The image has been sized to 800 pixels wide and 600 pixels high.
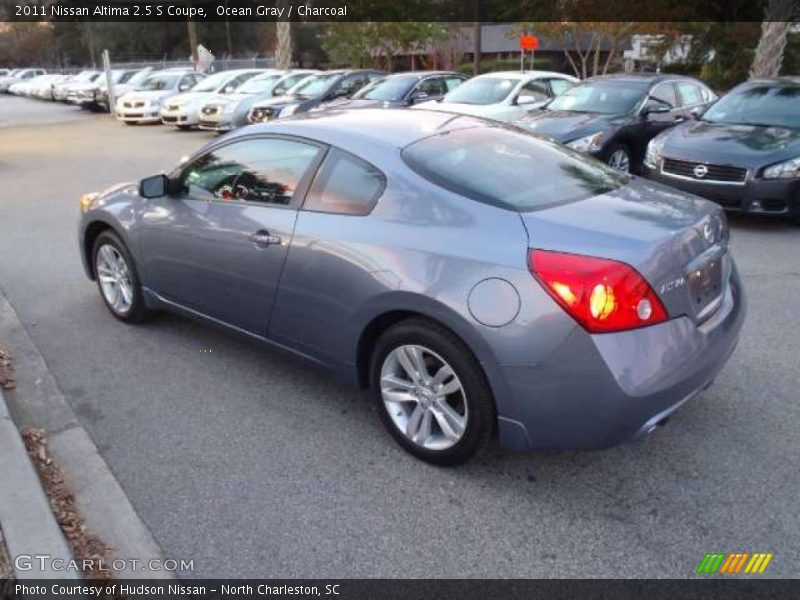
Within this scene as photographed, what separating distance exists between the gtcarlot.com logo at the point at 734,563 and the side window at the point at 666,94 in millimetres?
8452

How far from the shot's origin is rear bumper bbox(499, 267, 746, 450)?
106 inches

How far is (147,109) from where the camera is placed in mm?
21031

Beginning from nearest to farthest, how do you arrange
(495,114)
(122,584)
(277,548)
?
(122,584), (277,548), (495,114)

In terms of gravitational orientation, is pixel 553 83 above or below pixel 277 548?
above

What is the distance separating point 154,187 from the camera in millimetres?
4355

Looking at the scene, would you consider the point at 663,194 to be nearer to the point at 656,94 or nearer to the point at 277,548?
the point at 277,548

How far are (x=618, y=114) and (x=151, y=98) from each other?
1604cm

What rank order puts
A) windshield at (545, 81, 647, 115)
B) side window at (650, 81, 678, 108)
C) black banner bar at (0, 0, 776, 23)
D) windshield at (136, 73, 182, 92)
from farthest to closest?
black banner bar at (0, 0, 776, 23), windshield at (136, 73, 182, 92), side window at (650, 81, 678, 108), windshield at (545, 81, 647, 115)

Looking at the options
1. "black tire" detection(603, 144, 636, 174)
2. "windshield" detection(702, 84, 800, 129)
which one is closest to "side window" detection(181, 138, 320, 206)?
"black tire" detection(603, 144, 636, 174)

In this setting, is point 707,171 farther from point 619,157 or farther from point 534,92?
point 534,92

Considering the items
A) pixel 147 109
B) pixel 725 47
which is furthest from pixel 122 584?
pixel 725 47

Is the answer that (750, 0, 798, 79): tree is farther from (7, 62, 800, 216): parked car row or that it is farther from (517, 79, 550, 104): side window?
(517, 79, 550, 104): side window

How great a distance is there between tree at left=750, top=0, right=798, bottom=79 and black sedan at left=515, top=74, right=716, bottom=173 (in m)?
6.21

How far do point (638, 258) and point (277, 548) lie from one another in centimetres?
184
